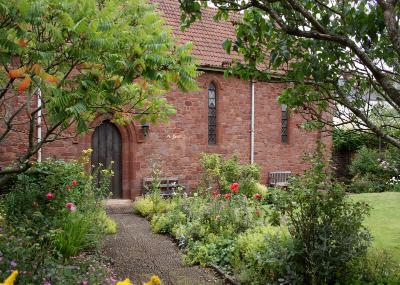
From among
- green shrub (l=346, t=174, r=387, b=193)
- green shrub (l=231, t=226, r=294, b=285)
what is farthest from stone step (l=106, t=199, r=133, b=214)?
green shrub (l=346, t=174, r=387, b=193)

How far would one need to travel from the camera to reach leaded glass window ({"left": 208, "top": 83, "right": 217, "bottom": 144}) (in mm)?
15945

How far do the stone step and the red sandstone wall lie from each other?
43 centimetres

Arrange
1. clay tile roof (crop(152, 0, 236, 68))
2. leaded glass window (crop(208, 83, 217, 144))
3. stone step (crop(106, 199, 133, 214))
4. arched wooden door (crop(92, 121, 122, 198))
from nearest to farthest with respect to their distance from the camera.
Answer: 1. stone step (crop(106, 199, 133, 214))
2. arched wooden door (crop(92, 121, 122, 198))
3. clay tile roof (crop(152, 0, 236, 68))
4. leaded glass window (crop(208, 83, 217, 144))

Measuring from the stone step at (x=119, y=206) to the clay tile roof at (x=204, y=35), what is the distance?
5657 millimetres

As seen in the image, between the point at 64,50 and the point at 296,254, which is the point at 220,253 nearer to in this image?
the point at 296,254

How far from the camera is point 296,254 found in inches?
237

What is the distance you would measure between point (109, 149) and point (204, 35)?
20.7 feet

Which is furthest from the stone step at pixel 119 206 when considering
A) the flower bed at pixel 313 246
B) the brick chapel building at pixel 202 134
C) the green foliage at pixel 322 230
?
the green foliage at pixel 322 230

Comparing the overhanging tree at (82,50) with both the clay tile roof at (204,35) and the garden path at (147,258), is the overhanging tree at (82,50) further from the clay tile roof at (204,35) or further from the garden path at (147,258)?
the clay tile roof at (204,35)

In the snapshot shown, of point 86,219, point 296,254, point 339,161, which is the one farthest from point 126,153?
point 339,161

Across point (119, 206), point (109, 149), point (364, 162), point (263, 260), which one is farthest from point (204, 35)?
point (263, 260)

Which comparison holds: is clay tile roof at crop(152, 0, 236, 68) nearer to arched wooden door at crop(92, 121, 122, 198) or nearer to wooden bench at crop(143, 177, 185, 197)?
arched wooden door at crop(92, 121, 122, 198)

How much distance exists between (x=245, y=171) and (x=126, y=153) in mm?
4257

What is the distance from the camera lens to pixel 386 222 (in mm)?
10711
